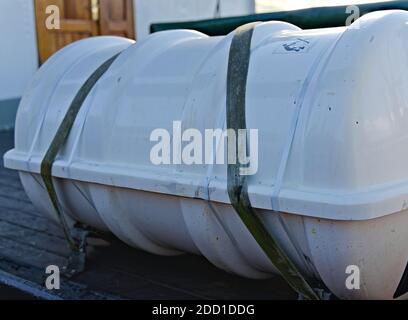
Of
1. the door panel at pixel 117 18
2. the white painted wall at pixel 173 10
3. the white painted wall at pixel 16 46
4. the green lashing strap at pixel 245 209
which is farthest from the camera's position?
the white painted wall at pixel 173 10

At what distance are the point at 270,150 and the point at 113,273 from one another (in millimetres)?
1244

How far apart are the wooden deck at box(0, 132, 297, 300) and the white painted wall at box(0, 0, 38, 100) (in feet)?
10.4

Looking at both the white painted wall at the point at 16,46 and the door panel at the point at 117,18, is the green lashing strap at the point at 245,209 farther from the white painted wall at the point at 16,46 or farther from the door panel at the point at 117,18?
the door panel at the point at 117,18

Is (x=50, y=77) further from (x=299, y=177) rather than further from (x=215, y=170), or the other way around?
(x=299, y=177)

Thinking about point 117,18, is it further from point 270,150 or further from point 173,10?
point 270,150

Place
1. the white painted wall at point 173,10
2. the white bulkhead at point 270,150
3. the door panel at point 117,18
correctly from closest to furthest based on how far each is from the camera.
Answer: the white bulkhead at point 270,150 < the door panel at point 117,18 < the white painted wall at point 173,10

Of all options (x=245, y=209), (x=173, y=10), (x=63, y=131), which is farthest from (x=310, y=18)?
(x=173, y=10)

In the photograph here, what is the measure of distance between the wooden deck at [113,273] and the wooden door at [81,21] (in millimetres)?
3640

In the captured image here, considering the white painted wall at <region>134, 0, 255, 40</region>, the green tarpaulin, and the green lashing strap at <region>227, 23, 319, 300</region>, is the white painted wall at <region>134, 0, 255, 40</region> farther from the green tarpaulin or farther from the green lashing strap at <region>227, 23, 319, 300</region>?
the green lashing strap at <region>227, 23, 319, 300</region>

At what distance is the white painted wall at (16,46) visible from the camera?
6316 mm

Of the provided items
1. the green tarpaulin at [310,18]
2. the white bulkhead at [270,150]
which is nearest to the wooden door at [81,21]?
the green tarpaulin at [310,18]

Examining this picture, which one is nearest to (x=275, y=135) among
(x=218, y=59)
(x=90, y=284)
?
(x=218, y=59)

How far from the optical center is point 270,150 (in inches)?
84.6

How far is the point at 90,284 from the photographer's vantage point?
286 centimetres
